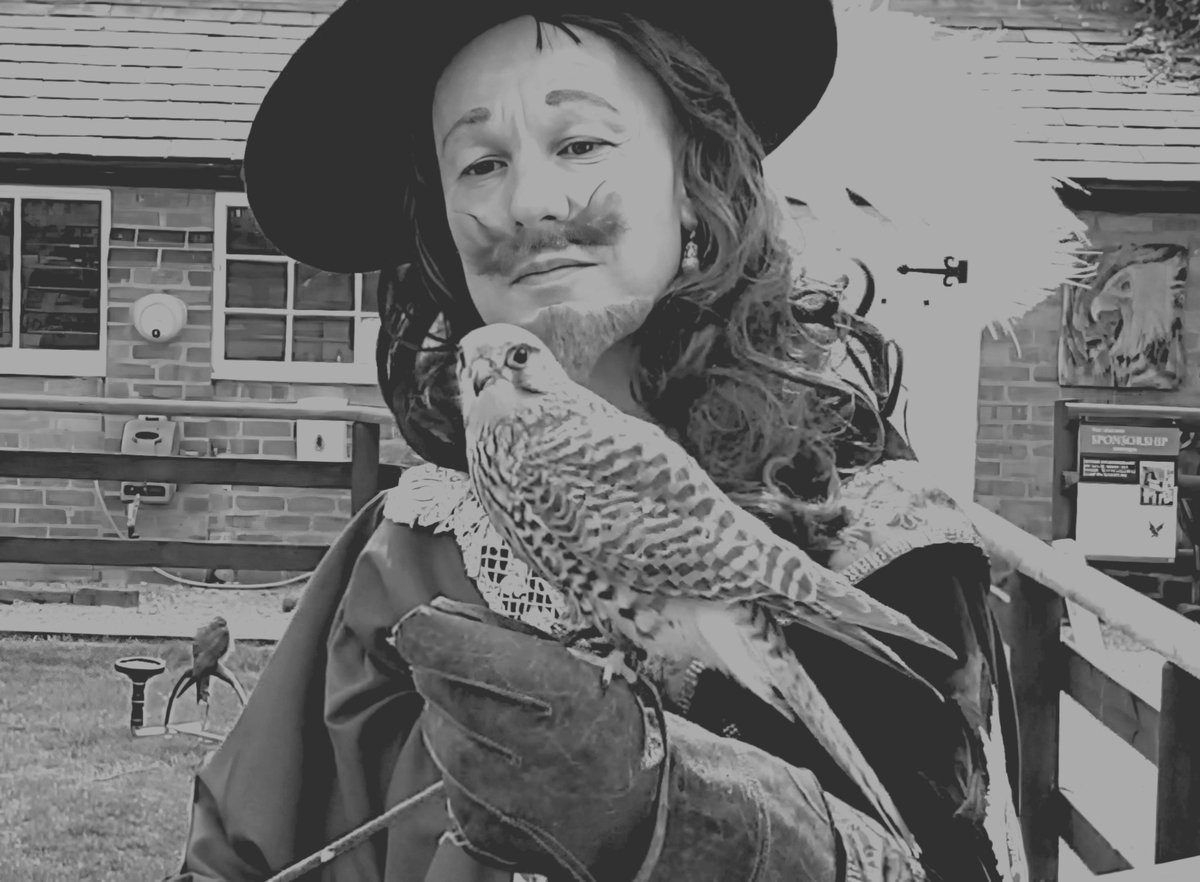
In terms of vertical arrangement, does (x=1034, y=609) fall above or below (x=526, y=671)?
below

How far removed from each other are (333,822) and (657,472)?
0.62 m

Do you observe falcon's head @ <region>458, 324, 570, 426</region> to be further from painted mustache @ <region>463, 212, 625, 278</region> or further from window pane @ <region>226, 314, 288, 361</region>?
window pane @ <region>226, 314, 288, 361</region>

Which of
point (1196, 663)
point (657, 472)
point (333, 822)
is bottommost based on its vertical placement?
point (333, 822)

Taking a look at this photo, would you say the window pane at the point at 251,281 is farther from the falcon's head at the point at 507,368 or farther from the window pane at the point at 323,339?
the falcon's head at the point at 507,368

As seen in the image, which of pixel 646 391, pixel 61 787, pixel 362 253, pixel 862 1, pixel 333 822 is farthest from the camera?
pixel 61 787

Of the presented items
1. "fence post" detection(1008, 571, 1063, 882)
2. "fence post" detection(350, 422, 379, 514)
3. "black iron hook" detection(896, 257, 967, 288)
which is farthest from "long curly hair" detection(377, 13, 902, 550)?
"fence post" detection(350, 422, 379, 514)

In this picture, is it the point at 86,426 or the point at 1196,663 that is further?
the point at 86,426

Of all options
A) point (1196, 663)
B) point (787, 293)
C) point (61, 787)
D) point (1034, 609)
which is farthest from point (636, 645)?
point (61, 787)

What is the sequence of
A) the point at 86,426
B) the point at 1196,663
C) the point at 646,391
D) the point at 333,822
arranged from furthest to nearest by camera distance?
the point at 86,426 < the point at 1196,663 < the point at 333,822 < the point at 646,391

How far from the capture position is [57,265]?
317 inches

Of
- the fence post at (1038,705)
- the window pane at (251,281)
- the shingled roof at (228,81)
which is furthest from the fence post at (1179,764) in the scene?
the window pane at (251,281)

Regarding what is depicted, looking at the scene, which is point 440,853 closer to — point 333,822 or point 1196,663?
point 333,822

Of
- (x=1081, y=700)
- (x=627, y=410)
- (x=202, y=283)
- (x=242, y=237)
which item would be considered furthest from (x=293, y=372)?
(x=627, y=410)

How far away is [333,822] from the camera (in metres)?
1.50
